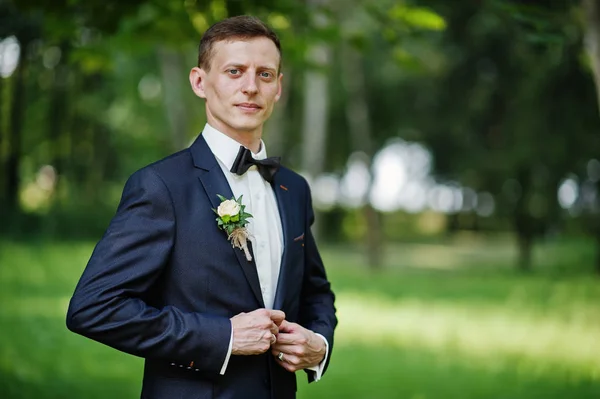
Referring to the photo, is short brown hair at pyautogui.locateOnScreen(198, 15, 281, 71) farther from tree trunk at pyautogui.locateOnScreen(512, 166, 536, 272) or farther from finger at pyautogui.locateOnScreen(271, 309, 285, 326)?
tree trunk at pyautogui.locateOnScreen(512, 166, 536, 272)

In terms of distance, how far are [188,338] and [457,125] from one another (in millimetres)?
25954

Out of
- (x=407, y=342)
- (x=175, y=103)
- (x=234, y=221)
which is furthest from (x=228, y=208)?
(x=175, y=103)

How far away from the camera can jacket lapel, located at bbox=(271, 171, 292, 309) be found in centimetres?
271

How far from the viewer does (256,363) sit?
2.68 m

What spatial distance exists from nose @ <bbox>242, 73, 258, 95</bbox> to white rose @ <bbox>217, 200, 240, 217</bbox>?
0.38 metres

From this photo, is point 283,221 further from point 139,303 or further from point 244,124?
point 139,303

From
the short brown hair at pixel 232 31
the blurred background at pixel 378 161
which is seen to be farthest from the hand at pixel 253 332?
the blurred background at pixel 378 161

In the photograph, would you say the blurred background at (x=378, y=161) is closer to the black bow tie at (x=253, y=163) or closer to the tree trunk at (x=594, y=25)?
the tree trunk at (x=594, y=25)

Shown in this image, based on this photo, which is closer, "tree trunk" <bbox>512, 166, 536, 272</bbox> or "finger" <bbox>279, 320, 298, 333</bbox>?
"finger" <bbox>279, 320, 298, 333</bbox>

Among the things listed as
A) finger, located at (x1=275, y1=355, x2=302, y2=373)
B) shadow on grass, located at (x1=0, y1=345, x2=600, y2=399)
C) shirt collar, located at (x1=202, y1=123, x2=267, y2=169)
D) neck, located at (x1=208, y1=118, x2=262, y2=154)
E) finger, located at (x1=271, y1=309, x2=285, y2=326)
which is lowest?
shadow on grass, located at (x1=0, y1=345, x2=600, y2=399)

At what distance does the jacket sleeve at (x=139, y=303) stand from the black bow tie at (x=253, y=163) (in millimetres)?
311

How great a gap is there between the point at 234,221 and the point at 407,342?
859cm

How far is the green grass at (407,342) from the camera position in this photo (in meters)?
7.99

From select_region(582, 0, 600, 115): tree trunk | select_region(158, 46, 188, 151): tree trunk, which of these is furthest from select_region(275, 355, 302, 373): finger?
select_region(158, 46, 188, 151): tree trunk
